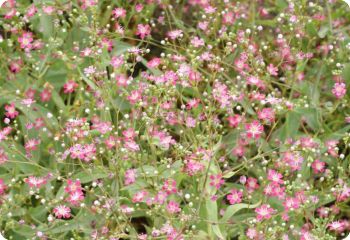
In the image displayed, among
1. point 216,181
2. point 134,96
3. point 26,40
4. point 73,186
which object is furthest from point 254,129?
point 26,40

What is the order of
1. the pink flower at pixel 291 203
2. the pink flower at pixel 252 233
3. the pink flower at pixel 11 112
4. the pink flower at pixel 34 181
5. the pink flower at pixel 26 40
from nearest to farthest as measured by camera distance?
the pink flower at pixel 252 233, the pink flower at pixel 291 203, the pink flower at pixel 34 181, the pink flower at pixel 11 112, the pink flower at pixel 26 40

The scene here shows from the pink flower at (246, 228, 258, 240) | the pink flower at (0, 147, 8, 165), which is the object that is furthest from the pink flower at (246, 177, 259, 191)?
the pink flower at (0, 147, 8, 165)

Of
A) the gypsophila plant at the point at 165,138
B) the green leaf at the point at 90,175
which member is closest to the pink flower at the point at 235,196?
the gypsophila plant at the point at 165,138

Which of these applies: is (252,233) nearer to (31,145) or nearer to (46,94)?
(31,145)

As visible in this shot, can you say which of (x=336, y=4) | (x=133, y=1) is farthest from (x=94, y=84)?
(x=336, y=4)

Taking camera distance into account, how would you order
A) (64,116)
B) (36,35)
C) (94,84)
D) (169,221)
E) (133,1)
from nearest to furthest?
(169,221), (94,84), (64,116), (36,35), (133,1)

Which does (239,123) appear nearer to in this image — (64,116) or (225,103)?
(225,103)

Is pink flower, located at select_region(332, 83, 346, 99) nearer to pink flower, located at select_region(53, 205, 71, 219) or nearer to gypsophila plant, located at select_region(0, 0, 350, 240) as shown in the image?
gypsophila plant, located at select_region(0, 0, 350, 240)

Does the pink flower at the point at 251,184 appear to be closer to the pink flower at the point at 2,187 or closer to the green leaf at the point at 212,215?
the green leaf at the point at 212,215
